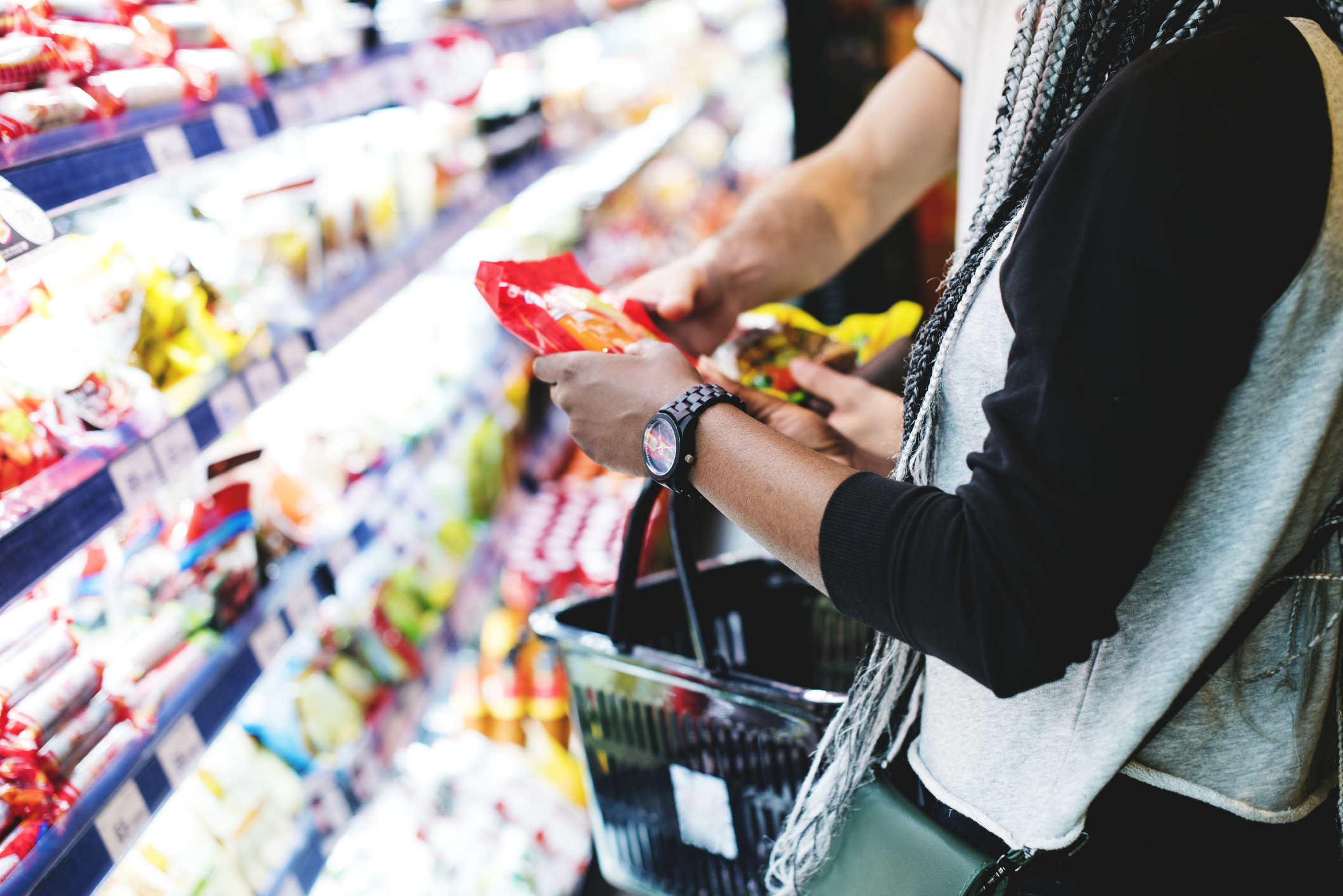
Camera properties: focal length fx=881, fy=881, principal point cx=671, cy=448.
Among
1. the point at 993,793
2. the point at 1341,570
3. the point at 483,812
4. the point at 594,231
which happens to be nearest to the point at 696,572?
the point at 993,793

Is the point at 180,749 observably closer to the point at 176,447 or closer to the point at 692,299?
the point at 176,447

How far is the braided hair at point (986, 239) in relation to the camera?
0.68m

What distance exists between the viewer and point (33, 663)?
927mm

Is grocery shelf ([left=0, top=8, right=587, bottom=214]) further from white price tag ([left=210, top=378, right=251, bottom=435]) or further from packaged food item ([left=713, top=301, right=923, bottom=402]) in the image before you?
packaged food item ([left=713, top=301, right=923, bottom=402])

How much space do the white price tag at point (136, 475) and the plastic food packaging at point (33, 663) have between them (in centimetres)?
16

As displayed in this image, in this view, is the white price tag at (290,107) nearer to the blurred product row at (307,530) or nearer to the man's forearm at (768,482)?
the blurred product row at (307,530)

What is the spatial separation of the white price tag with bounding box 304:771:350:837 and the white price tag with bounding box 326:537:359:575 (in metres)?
0.33

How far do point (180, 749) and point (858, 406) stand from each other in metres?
0.90

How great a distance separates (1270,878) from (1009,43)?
0.96m

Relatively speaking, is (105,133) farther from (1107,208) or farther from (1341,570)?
(1341,570)

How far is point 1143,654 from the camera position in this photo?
675 mm

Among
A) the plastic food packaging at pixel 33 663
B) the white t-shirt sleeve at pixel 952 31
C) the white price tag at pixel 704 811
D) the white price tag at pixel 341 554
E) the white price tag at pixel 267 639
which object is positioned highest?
the white t-shirt sleeve at pixel 952 31

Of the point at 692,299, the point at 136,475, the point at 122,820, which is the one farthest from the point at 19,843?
the point at 692,299

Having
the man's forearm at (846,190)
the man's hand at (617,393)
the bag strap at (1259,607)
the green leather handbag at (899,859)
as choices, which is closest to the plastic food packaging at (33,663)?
the man's hand at (617,393)
